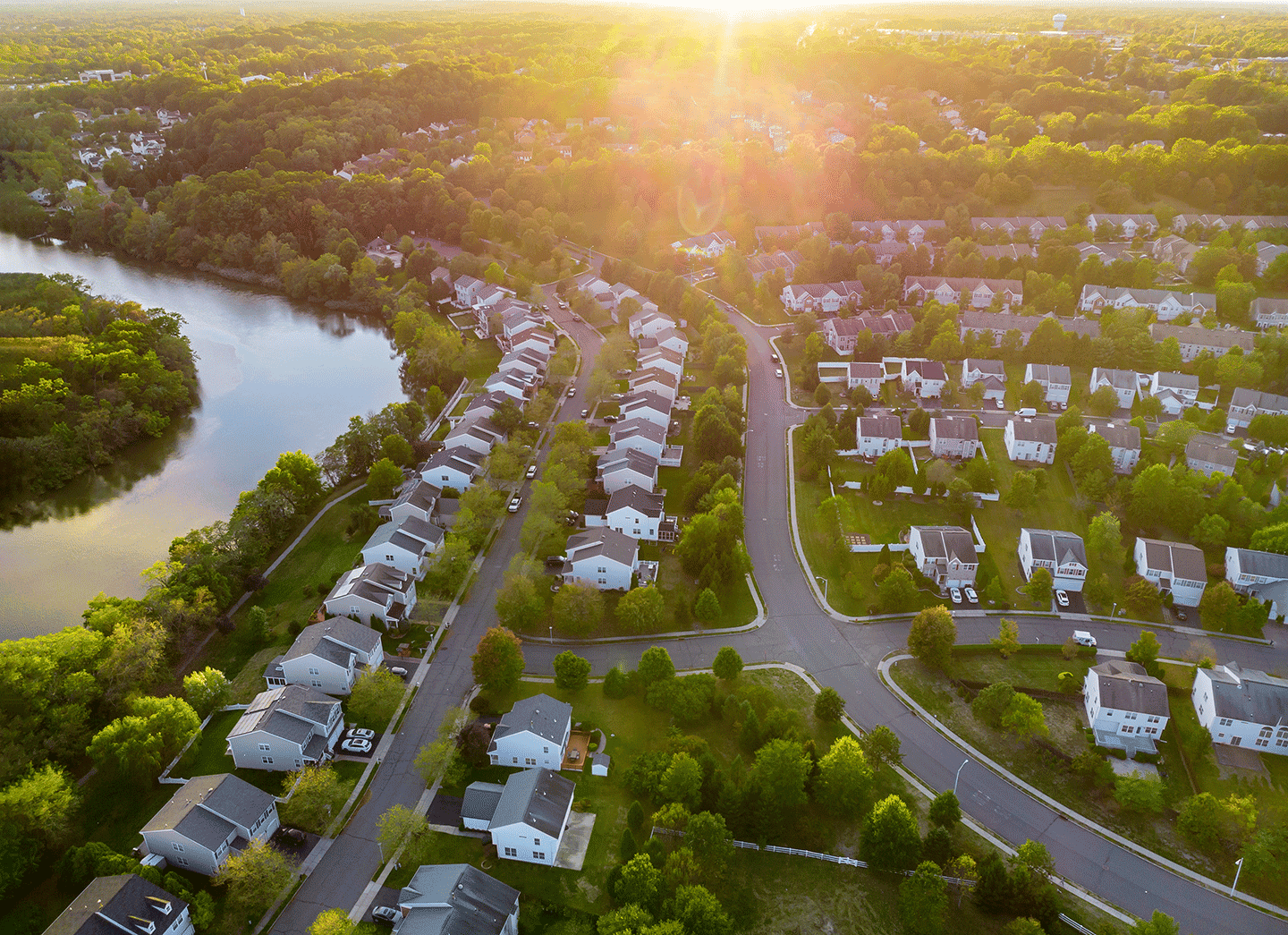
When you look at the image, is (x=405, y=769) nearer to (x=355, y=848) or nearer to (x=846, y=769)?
(x=355, y=848)

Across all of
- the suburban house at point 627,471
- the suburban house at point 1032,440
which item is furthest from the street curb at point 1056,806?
the suburban house at point 1032,440

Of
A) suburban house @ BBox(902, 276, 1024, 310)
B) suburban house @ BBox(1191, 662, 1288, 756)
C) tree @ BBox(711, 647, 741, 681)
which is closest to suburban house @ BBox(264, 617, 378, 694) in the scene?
tree @ BBox(711, 647, 741, 681)

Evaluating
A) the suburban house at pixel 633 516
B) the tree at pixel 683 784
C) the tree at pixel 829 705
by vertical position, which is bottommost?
the tree at pixel 683 784

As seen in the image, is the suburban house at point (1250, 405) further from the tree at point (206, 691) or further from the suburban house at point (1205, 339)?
the tree at point (206, 691)

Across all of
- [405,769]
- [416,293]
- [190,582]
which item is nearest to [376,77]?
[416,293]

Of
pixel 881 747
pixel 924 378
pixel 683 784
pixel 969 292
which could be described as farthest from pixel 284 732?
pixel 969 292

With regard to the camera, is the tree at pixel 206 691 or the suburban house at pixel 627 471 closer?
the tree at pixel 206 691
